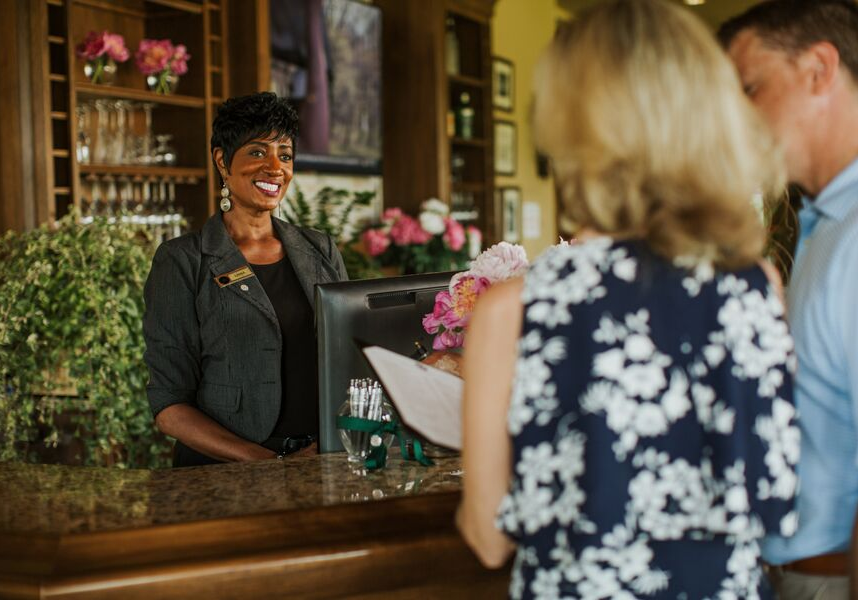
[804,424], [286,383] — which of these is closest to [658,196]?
[804,424]

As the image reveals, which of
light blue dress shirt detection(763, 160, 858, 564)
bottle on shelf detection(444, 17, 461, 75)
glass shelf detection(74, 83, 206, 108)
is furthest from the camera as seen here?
bottle on shelf detection(444, 17, 461, 75)

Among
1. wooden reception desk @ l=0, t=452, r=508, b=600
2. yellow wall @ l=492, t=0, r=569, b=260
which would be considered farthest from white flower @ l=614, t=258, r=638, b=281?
yellow wall @ l=492, t=0, r=569, b=260

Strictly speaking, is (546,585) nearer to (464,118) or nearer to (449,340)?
(449,340)

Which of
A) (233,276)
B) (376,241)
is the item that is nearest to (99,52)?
(376,241)

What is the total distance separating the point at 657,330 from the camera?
1.08 m

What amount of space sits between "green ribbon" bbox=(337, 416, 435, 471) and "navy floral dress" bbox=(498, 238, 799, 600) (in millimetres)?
778

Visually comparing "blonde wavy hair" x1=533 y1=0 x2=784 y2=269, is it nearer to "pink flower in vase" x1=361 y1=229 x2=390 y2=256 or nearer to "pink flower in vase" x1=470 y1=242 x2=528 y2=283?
"pink flower in vase" x1=470 y1=242 x2=528 y2=283

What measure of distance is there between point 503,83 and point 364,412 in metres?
6.91

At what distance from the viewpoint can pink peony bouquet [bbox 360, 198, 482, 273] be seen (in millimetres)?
6094

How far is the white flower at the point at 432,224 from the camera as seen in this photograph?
6102 mm

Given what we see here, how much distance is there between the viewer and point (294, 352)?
2.46m

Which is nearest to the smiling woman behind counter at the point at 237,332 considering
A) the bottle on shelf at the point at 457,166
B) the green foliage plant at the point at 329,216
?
the green foliage plant at the point at 329,216

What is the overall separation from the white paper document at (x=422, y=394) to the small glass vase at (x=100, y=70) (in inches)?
145

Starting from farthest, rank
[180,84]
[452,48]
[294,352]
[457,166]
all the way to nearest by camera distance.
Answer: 1. [457,166]
2. [452,48]
3. [180,84]
4. [294,352]
